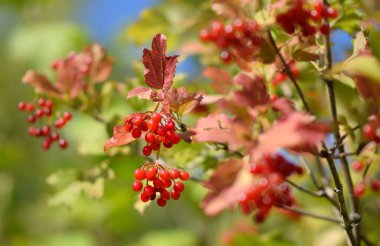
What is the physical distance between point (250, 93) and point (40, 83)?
79cm

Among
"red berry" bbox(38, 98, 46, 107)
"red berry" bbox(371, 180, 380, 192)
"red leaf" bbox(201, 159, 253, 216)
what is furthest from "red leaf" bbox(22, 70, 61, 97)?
"red berry" bbox(371, 180, 380, 192)

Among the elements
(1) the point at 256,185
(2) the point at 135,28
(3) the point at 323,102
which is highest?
(2) the point at 135,28

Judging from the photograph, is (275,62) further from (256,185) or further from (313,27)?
(256,185)

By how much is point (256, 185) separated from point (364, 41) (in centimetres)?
38

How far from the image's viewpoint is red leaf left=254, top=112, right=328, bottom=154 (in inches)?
29.9

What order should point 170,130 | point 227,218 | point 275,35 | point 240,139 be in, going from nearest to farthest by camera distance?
point 240,139 → point 170,130 → point 275,35 → point 227,218

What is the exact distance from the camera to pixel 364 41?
1053mm

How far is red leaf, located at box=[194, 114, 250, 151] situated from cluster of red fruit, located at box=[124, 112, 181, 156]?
0.05 m

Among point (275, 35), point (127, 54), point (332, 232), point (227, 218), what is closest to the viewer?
point (275, 35)

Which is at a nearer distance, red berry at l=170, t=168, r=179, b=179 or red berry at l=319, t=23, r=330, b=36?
red berry at l=170, t=168, r=179, b=179

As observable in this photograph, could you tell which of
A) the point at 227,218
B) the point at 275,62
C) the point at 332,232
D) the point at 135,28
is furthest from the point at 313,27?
the point at 227,218

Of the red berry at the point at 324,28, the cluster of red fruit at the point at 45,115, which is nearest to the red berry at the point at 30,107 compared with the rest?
the cluster of red fruit at the point at 45,115

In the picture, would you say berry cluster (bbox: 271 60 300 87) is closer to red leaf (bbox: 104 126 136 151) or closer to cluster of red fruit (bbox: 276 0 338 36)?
cluster of red fruit (bbox: 276 0 338 36)

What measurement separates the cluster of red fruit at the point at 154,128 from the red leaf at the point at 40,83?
1.85 feet
